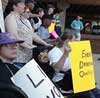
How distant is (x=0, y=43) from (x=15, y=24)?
190cm

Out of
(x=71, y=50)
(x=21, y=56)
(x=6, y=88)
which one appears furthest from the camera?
(x=21, y=56)

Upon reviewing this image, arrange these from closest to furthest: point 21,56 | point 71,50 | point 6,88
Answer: point 6,88 < point 71,50 < point 21,56

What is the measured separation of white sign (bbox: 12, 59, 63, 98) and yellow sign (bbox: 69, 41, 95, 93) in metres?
1.29

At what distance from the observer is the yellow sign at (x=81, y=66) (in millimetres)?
5895

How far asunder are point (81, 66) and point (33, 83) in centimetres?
174

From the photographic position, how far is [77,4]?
81.1ft

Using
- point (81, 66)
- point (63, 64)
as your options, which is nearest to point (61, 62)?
point (63, 64)

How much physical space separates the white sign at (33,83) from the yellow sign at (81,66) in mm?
1287

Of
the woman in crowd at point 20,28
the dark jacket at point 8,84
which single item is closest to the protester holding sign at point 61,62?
the woman in crowd at point 20,28

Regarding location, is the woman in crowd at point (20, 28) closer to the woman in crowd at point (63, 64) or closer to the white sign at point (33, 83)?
the woman in crowd at point (63, 64)

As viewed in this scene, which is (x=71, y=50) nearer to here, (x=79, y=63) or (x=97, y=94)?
(x=79, y=63)

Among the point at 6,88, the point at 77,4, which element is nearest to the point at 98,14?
the point at 77,4

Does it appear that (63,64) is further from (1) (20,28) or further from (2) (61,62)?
(1) (20,28)

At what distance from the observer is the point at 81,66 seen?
606 centimetres
